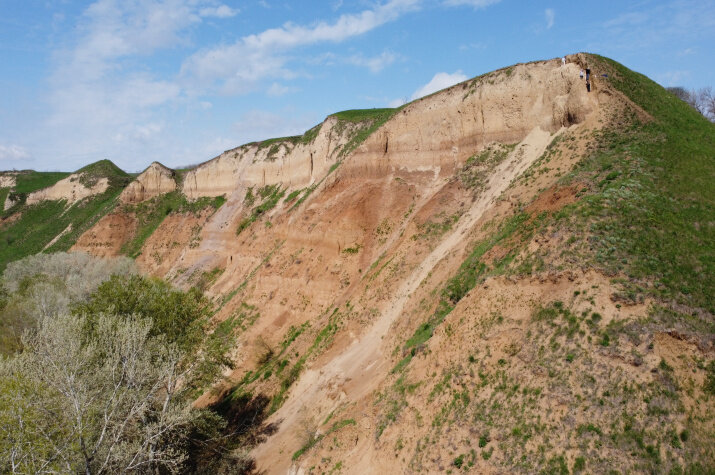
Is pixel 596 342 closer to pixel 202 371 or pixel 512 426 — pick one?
pixel 512 426

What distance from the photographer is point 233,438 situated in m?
24.2

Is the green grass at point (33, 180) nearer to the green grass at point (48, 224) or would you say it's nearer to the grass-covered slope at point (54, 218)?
the grass-covered slope at point (54, 218)

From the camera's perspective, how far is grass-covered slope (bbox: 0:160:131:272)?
73438 mm

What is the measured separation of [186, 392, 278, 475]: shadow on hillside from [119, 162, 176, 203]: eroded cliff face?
181 ft

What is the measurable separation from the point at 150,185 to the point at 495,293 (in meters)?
71.1

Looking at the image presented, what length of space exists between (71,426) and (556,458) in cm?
1379

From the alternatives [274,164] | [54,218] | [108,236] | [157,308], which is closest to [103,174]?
[54,218]

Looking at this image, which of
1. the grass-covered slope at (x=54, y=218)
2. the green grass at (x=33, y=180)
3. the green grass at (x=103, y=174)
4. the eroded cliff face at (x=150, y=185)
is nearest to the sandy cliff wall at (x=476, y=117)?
the eroded cliff face at (x=150, y=185)

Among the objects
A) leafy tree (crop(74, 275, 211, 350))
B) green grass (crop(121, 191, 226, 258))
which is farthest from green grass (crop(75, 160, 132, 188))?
leafy tree (crop(74, 275, 211, 350))

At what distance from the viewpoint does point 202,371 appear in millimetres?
21359

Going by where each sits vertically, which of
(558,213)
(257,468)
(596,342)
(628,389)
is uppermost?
(558,213)

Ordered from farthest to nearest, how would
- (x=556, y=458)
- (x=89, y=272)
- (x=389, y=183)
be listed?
(x=89, y=272)
(x=389, y=183)
(x=556, y=458)

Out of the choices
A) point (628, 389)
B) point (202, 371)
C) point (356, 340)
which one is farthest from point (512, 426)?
point (202, 371)

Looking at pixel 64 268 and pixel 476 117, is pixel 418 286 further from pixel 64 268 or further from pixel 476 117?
pixel 64 268
